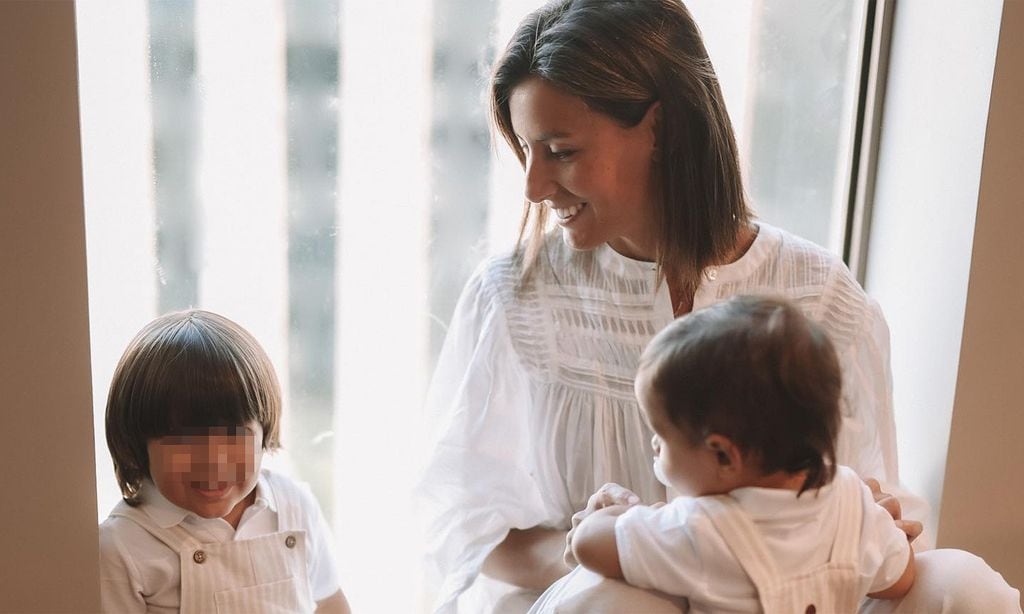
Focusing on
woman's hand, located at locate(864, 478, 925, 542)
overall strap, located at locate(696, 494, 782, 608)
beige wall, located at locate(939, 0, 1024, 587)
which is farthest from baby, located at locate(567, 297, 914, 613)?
beige wall, located at locate(939, 0, 1024, 587)

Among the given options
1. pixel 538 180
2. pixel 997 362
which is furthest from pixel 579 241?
pixel 997 362

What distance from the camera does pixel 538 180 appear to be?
143 centimetres

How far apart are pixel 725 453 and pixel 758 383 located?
93 mm

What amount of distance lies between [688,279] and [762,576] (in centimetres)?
47

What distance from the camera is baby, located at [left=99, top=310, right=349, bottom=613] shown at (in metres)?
1.30

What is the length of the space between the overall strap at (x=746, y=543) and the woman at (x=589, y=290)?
350 millimetres

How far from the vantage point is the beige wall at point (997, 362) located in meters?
1.55

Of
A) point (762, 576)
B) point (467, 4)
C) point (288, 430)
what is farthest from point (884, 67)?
point (288, 430)

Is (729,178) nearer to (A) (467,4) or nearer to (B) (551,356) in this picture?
(B) (551,356)

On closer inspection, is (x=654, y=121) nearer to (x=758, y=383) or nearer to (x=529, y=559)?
(x=758, y=383)

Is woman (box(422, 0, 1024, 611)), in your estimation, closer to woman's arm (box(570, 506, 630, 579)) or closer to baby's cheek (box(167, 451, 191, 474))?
woman's arm (box(570, 506, 630, 579))

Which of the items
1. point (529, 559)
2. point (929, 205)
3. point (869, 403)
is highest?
point (929, 205)

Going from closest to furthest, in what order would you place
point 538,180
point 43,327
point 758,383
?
point 758,383, point 43,327, point 538,180

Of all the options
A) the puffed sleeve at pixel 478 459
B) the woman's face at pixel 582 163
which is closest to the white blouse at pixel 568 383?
the puffed sleeve at pixel 478 459
